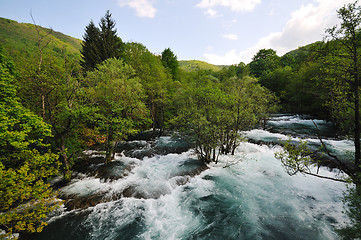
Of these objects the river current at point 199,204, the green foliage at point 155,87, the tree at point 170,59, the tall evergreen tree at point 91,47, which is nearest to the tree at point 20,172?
the river current at point 199,204

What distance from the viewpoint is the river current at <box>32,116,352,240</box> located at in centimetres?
802

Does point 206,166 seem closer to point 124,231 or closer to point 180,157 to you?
point 180,157

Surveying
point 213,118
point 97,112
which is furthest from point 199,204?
point 97,112

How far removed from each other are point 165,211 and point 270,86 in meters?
62.0

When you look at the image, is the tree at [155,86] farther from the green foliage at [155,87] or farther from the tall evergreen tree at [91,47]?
the tall evergreen tree at [91,47]

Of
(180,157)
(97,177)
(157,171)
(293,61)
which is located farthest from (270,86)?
(97,177)

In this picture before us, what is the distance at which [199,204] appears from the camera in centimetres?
1025

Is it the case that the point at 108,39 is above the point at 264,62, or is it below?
below

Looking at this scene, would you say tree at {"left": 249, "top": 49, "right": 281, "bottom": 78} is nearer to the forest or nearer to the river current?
the forest

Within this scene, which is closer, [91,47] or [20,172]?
[20,172]

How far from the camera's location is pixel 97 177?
12.7 metres

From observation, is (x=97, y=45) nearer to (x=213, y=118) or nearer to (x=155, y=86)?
(x=155, y=86)

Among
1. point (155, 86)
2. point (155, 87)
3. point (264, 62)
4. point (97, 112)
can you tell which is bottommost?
point (97, 112)

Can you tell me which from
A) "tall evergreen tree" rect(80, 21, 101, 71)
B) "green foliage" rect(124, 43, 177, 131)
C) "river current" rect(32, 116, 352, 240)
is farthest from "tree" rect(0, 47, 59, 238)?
"tall evergreen tree" rect(80, 21, 101, 71)
